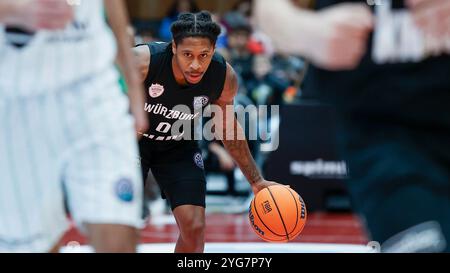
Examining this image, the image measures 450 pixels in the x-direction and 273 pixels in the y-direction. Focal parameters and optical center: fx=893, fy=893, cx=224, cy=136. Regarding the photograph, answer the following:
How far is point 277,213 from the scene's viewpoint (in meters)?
5.01

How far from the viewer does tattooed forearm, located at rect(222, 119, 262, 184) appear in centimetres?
526

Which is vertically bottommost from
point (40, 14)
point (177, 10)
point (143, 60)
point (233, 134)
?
point (177, 10)

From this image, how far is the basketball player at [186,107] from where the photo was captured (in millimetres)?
5082

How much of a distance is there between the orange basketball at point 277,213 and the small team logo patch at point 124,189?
6.35ft

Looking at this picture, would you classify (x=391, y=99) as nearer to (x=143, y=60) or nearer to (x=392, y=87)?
(x=392, y=87)

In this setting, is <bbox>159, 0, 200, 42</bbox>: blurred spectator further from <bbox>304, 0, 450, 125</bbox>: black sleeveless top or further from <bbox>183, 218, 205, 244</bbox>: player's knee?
<bbox>304, 0, 450, 125</bbox>: black sleeveless top

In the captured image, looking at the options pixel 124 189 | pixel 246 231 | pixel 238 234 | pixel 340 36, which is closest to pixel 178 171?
pixel 124 189

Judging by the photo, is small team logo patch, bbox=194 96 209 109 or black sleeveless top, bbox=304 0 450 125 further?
small team logo patch, bbox=194 96 209 109

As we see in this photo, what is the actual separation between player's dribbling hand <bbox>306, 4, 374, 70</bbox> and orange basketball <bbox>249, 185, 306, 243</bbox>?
7.30ft

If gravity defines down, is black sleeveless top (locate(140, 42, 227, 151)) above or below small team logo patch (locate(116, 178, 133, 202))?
below

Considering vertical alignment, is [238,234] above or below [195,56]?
below

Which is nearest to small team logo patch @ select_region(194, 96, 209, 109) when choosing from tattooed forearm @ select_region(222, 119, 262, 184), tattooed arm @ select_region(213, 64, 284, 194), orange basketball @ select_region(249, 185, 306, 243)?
tattooed arm @ select_region(213, 64, 284, 194)

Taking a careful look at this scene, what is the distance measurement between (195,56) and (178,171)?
711mm
